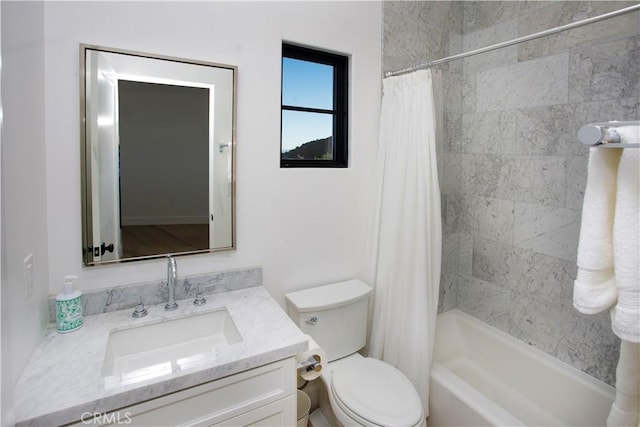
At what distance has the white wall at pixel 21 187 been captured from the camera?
3.05ft

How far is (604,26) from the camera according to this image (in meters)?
1.75

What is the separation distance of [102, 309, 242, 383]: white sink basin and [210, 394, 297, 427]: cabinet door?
25 cm

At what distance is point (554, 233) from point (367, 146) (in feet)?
3.82

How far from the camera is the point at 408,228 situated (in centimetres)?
185

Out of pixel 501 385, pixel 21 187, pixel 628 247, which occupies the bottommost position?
pixel 501 385

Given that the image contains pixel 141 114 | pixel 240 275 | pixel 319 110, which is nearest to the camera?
pixel 141 114

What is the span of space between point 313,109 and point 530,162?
1.32 m

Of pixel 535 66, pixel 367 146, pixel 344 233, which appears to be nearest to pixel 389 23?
pixel 367 146

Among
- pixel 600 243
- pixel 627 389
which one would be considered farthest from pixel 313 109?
pixel 627 389

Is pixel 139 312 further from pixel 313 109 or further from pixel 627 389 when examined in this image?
pixel 627 389

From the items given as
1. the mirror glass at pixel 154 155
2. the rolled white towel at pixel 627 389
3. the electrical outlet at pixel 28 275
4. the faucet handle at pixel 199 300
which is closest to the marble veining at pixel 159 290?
the faucet handle at pixel 199 300

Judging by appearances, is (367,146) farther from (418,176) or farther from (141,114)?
(141,114)

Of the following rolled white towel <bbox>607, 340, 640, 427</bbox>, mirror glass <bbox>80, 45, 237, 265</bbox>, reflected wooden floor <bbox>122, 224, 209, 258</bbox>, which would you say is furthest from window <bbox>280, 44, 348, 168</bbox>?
rolled white towel <bbox>607, 340, 640, 427</bbox>

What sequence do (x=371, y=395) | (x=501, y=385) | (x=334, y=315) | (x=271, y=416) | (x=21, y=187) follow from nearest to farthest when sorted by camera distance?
(x=21, y=187) → (x=271, y=416) → (x=371, y=395) → (x=334, y=315) → (x=501, y=385)
